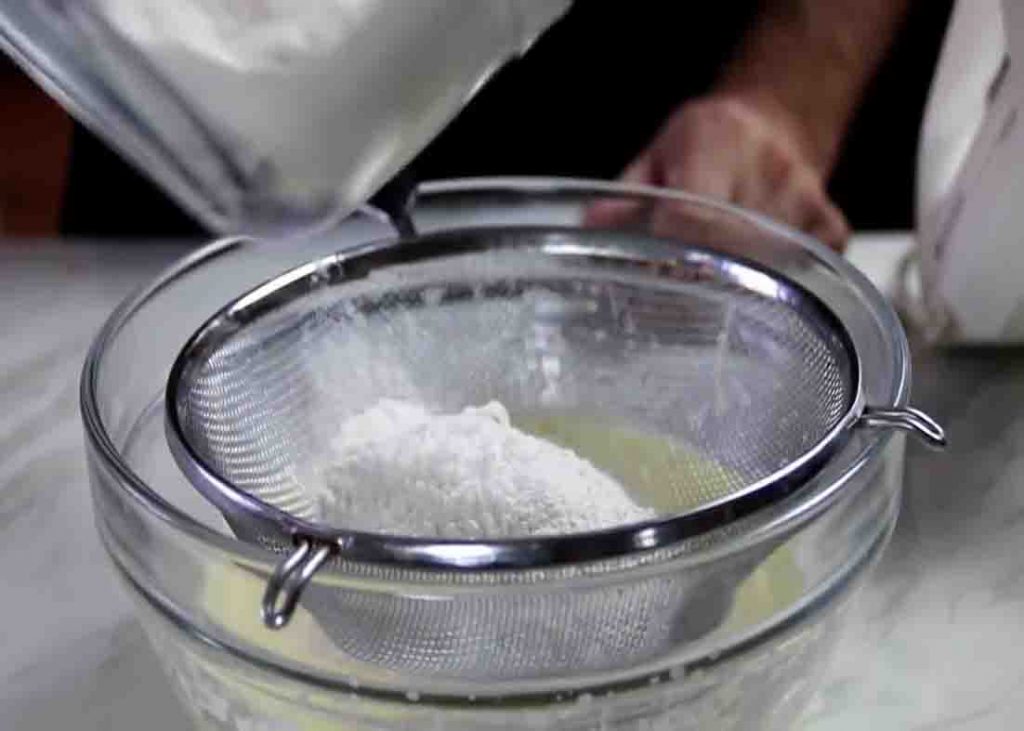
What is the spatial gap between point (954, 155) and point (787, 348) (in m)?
0.23

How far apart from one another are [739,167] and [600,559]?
0.57 meters

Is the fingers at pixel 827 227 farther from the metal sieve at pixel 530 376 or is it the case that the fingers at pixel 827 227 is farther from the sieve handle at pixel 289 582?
the sieve handle at pixel 289 582

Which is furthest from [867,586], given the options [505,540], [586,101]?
[586,101]

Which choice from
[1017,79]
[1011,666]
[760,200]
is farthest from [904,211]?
[1011,666]

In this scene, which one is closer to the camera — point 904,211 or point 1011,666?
point 1011,666

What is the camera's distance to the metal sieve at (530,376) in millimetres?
533

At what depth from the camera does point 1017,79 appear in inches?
30.0

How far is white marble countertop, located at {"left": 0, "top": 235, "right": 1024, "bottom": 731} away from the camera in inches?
26.0

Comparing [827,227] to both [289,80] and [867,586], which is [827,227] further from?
[289,80]

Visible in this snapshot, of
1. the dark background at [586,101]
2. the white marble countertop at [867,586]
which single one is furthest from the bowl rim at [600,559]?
the dark background at [586,101]

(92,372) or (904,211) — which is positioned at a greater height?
(92,372)

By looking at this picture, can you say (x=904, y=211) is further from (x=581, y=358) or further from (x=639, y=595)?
(x=639, y=595)

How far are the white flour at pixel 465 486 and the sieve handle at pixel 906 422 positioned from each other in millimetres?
97

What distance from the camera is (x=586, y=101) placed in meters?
1.19
